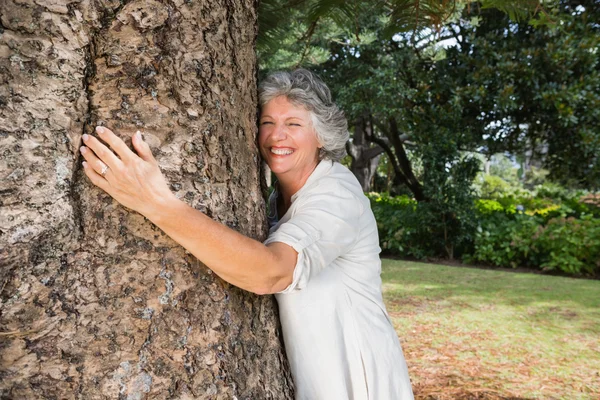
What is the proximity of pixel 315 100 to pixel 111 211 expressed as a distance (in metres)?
0.96

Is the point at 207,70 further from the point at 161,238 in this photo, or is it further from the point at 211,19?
the point at 161,238

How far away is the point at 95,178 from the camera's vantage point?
4.87 ft

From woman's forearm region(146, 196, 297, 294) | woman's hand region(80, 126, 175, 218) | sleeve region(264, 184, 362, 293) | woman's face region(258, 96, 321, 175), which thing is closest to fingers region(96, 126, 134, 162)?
woman's hand region(80, 126, 175, 218)

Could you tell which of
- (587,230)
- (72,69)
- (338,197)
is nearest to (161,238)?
(72,69)

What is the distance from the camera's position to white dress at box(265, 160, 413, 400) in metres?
1.89

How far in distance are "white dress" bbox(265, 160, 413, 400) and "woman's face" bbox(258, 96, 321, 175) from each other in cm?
12

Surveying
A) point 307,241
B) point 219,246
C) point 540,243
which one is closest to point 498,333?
point 540,243

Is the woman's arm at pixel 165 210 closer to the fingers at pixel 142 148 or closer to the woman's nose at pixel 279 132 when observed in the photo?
the fingers at pixel 142 148

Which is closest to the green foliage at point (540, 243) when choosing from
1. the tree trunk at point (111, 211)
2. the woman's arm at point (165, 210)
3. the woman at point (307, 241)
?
the woman at point (307, 241)

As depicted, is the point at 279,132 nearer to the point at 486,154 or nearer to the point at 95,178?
the point at 95,178

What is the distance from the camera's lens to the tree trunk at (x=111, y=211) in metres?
1.42

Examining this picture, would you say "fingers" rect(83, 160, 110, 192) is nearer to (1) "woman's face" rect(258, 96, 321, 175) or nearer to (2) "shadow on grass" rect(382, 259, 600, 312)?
(1) "woman's face" rect(258, 96, 321, 175)

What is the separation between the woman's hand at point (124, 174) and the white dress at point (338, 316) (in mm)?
514

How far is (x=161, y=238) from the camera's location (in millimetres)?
1580
